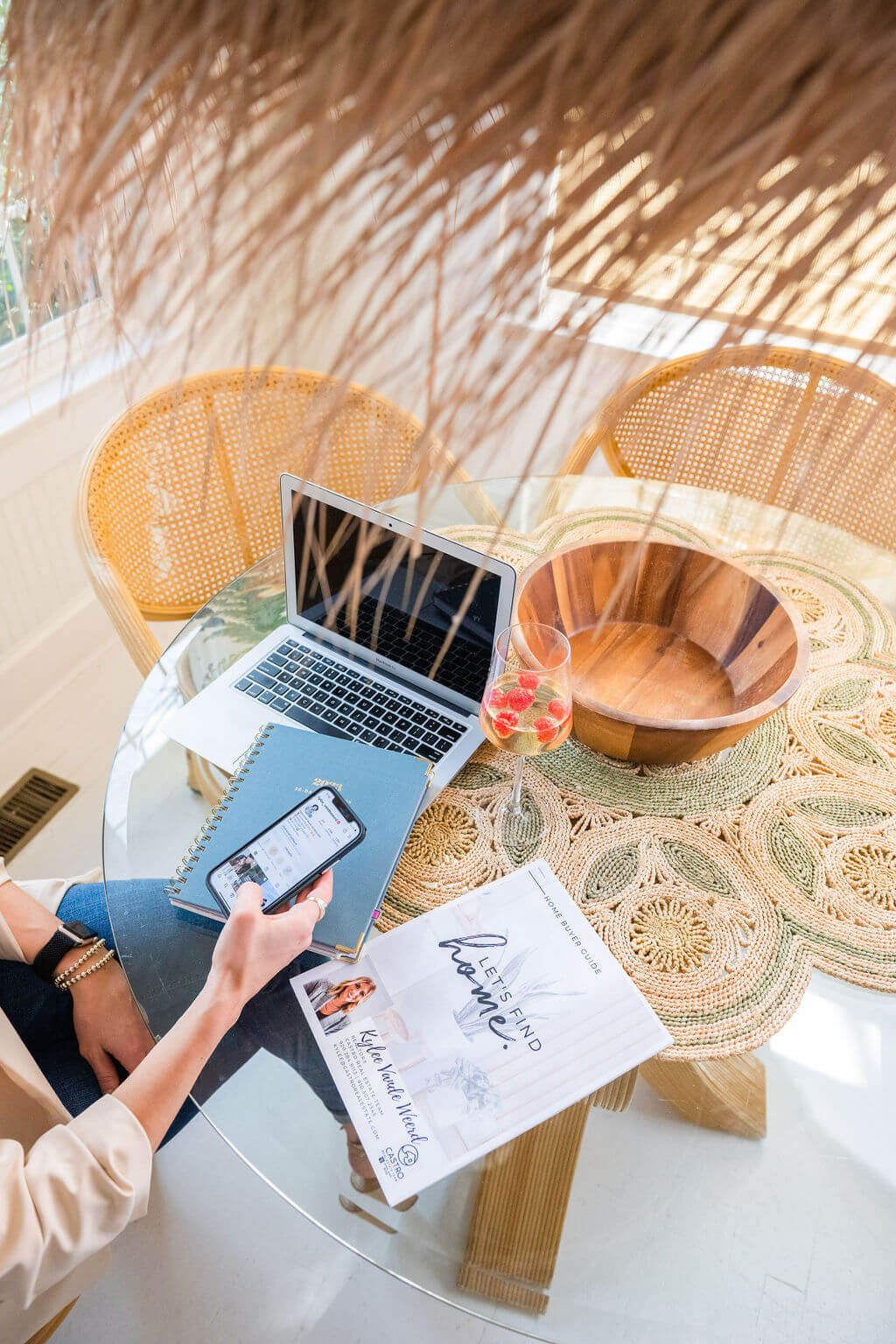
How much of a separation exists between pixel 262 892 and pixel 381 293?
851mm

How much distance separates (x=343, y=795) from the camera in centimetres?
102

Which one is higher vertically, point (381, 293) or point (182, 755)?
point (381, 293)

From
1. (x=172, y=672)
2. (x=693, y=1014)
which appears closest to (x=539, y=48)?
(x=693, y=1014)

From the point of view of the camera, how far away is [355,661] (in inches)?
49.3

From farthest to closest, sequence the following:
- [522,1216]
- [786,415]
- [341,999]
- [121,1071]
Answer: [121,1071], [341,999], [522,1216], [786,415]

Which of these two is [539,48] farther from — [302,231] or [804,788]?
[804,788]

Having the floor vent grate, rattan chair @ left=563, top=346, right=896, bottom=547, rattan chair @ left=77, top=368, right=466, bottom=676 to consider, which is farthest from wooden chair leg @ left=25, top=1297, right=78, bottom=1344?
rattan chair @ left=563, top=346, right=896, bottom=547

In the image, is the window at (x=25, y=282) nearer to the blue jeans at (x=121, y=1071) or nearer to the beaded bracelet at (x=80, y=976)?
the blue jeans at (x=121, y=1071)

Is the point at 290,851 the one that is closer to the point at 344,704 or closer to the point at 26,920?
the point at 344,704

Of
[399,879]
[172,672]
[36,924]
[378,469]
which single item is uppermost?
[378,469]

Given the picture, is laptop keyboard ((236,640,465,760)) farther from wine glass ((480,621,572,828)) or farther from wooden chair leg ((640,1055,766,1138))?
wooden chair leg ((640,1055,766,1138))

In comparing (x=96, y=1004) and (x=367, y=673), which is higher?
(x=367, y=673)

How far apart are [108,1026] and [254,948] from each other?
40 cm

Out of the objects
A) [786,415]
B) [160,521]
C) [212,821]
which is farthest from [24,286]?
[160,521]
